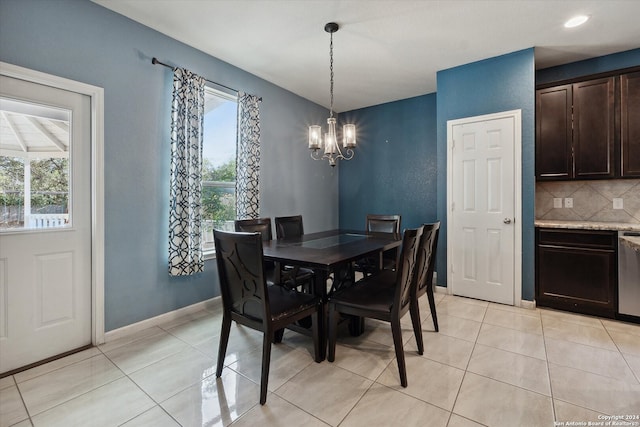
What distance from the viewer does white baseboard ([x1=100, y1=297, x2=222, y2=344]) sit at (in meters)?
2.48

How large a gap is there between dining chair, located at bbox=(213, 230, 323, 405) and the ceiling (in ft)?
6.66

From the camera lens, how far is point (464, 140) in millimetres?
3471

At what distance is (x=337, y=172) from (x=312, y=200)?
965mm

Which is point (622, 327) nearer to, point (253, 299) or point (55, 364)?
point (253, 299)

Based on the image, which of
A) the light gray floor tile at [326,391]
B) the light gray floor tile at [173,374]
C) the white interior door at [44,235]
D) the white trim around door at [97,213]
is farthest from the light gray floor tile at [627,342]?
the white interior door at [44,235]

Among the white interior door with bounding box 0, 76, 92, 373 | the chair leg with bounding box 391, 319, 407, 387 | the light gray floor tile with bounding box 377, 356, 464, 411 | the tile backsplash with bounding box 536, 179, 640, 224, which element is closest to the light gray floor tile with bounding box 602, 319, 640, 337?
the tile backsplash with bounding box 536, 179, 640, 224

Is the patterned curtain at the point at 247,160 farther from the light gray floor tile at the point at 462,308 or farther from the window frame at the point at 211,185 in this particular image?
the light gray floor tile at the point at 462,308

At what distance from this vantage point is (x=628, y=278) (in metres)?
2.71

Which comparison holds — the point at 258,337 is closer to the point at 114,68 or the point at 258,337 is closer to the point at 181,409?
the point at 181,409

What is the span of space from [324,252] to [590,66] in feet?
12.4

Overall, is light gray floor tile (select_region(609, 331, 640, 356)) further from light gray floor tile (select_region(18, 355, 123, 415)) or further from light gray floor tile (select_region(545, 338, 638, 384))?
light gray floor tile (select_region(18, 355, 123, 415))

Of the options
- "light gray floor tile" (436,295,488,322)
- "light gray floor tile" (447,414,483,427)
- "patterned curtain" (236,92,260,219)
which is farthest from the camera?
"patterned curtain" (236,92,260,219)

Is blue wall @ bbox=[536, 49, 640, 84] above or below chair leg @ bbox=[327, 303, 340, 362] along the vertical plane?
above

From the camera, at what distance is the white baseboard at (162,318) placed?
248cm
